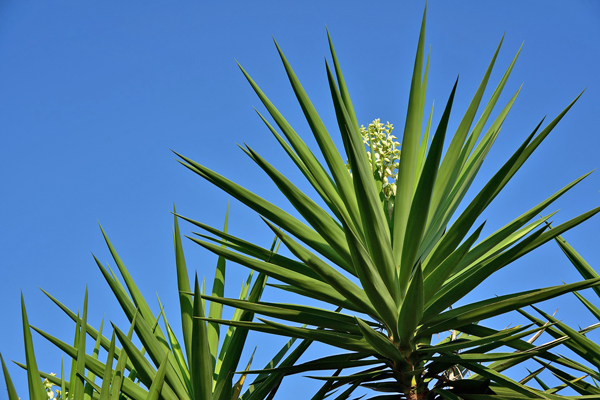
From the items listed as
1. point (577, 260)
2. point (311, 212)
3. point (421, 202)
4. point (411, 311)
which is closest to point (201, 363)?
point (311, 212)

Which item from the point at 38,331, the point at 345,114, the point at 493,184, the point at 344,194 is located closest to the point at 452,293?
the point at 493,184

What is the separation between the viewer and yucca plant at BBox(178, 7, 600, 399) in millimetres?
1642

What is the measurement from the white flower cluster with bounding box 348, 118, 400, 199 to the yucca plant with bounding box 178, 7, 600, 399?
14.0 inches

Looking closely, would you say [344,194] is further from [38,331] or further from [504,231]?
[38,331]

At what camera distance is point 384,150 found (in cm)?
254

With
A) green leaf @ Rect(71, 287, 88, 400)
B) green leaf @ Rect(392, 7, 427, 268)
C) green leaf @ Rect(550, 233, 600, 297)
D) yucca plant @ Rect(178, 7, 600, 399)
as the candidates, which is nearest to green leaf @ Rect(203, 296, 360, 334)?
yucca plant @ Rect(178, 7, 600, 399)

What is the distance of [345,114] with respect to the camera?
1.75 metres

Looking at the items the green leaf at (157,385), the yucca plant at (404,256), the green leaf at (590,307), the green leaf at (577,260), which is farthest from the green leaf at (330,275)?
the green leaf at (590,307)

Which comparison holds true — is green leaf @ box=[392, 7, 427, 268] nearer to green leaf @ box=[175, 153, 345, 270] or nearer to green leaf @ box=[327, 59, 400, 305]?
green leaf @ box=[327, 59, 400, 305]

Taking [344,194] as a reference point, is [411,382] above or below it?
below

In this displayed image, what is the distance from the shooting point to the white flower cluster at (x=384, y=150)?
2481 mm

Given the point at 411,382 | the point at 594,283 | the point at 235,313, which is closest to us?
the point at 594,283

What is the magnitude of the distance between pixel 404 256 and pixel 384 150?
2.75 feet

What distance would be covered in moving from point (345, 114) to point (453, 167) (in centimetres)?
64
